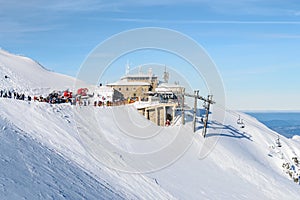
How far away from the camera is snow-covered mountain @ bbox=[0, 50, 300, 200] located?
719 inches

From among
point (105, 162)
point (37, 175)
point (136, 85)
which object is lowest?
point (105, 162)

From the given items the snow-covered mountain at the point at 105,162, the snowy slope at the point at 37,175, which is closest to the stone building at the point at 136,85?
the snow-covered mountain at the point at 105,162

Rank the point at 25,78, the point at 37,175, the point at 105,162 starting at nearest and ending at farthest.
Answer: the point at 37,175, the point at 105,162, the point at 25,78

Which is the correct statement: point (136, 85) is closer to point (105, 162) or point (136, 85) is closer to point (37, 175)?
point (105, 162)

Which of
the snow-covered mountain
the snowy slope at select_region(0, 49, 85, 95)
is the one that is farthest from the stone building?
the snow-covered mountain

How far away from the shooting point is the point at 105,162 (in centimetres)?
2417

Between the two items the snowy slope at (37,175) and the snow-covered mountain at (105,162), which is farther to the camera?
the snow-covered mountain at (105,162)

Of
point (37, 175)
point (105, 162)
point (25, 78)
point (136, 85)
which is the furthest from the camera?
point (25, 78)

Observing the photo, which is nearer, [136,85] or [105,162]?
[105,162]

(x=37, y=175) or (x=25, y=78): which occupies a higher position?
(x=25, y=78)

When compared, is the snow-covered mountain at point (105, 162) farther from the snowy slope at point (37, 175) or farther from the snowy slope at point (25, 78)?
the snowy slope at point (25, 78)

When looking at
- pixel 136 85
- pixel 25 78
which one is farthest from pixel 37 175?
pixel 25 78

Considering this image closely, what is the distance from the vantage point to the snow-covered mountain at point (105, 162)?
18.3 m

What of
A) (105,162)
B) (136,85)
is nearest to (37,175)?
(105,162)
